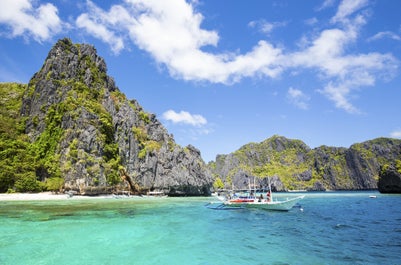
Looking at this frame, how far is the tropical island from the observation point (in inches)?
3034

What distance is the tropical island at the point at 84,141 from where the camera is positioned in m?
Answer: 77.1

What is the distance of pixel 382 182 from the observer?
104 m

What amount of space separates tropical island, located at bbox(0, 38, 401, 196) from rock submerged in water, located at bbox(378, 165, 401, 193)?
0.34 meters

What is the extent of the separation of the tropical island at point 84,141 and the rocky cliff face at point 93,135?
0.80 feet

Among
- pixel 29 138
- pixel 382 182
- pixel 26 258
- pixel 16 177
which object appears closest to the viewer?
pixel 26 258

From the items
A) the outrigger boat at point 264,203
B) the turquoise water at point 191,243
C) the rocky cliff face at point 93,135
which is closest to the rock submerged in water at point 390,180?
the rocky cliff face at point 93,135

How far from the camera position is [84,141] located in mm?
82188

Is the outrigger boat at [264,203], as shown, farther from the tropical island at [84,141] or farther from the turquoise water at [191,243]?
the tropical island at [84,141]

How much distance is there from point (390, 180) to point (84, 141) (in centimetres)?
9970

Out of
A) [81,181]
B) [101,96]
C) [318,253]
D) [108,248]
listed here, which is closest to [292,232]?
[318,253]

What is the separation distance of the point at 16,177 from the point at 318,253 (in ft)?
246

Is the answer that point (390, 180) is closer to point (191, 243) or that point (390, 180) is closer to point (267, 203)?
point (267, 203)

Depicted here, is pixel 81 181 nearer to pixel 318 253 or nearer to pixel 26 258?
pixel 26 258

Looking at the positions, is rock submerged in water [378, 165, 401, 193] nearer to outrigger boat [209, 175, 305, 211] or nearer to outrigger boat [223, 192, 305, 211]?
outrigger boat [209, 175, 305, 211]
